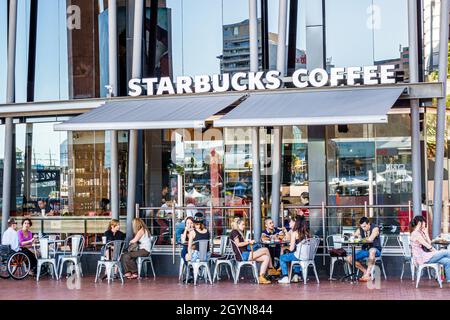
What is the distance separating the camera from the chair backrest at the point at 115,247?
17969 mm

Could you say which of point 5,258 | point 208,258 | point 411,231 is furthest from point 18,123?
point 411,231

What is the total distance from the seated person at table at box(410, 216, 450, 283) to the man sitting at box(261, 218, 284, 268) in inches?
104

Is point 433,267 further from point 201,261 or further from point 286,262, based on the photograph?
point 201,261

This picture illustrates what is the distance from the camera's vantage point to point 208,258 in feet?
56.7

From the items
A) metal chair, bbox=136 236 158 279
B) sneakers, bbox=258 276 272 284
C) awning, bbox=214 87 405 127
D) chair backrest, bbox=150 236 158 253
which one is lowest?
sneakers, bbox=258 276 272 284

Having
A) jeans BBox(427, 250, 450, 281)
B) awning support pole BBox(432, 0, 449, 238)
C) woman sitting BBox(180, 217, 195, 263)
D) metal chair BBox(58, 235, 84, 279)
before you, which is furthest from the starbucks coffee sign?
jeans BBox(427, 250, 450, 281)

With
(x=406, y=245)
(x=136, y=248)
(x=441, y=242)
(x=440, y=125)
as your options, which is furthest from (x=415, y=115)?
(x=136, y=248)

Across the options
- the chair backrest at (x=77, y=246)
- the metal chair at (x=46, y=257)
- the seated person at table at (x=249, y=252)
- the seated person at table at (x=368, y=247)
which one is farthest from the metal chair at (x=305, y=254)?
the metal chair at (x=46, y=257)

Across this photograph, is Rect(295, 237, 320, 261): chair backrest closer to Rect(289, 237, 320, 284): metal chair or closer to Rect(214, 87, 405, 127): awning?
Rect(289, 237, 320, 284): metal chair

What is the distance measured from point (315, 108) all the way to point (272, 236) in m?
2.58

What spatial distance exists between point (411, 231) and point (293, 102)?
327cm

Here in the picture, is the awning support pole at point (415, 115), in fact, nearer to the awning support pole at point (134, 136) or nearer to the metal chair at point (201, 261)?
the metal chair at point (201, 261)

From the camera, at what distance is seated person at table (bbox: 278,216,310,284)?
16734mm

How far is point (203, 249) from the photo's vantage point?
17047 mm
